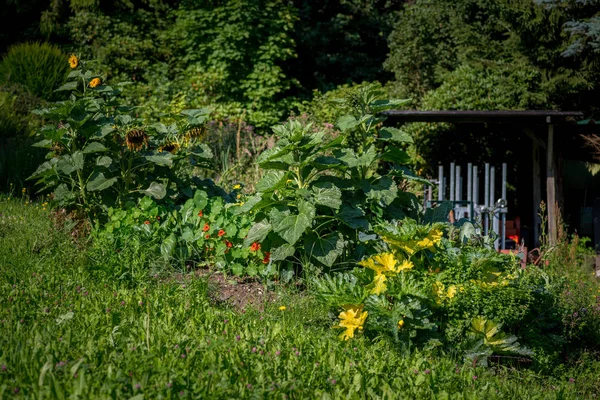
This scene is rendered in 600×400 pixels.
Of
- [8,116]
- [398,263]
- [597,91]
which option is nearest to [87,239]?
[398,263]

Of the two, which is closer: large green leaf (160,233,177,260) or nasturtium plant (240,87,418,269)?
nasturtium plant (240,87,418,269)

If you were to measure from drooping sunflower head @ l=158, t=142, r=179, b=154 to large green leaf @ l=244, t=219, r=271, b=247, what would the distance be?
145 centimetres

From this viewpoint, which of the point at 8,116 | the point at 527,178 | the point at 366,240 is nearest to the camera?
the point at 366,240

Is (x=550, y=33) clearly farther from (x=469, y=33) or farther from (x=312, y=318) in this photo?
(x=312, y=318)

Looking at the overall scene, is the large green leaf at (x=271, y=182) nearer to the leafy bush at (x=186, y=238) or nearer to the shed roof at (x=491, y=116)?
the leafy bush at (x=186, y=238)

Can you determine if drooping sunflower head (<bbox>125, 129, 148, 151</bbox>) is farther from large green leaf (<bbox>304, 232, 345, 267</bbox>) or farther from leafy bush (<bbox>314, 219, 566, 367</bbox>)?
leafy bush (<bbox>314, 219, 566, 367</bbox>)

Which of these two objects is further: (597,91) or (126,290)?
(597,91)

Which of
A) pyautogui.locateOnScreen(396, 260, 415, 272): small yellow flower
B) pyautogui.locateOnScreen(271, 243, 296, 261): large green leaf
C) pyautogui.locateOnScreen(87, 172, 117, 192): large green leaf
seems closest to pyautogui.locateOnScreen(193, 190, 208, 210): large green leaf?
pyautogui.locateOnScreen(87, 172, 117, 192): large green leaf

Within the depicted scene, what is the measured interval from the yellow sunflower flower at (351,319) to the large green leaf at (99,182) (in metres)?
2.30

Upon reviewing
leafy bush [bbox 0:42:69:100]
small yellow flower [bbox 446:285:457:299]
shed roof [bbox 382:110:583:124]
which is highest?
leafy bush [bbox 0:42:69:100]

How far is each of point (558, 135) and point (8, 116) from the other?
25.4 feet

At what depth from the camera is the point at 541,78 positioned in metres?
10.6

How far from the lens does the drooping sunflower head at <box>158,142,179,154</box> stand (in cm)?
584

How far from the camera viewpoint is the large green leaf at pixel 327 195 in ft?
14.7
